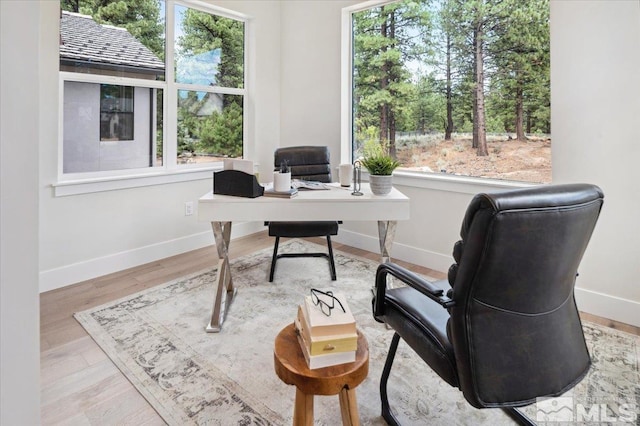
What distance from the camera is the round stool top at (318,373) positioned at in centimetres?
109

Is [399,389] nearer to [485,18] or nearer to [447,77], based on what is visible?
[447,77]

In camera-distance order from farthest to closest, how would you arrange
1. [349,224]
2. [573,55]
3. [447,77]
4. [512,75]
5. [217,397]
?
[349,224], [447,77], [512,75], [573,55], [217,397]

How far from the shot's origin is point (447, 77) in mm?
3150

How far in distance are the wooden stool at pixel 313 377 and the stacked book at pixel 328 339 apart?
2cm

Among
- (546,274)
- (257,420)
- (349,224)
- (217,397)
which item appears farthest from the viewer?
(349,224)

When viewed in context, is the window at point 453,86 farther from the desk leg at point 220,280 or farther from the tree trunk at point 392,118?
the desk leg at point 220,280

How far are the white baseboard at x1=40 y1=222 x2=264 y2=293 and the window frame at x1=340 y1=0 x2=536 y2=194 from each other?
1685 mm

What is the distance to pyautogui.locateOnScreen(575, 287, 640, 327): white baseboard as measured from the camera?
2.28 m

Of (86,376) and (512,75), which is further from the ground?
(512,75)

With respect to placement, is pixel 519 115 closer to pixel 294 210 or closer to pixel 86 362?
pixel 294 210

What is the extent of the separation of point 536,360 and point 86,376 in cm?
189

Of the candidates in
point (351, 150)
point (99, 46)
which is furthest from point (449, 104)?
point (99, 46)

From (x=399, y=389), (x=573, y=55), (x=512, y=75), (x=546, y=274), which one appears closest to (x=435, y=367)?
(x=546, y=274)

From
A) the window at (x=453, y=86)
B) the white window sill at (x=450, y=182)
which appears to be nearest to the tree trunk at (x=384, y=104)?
the window at (x=453, y=86)
